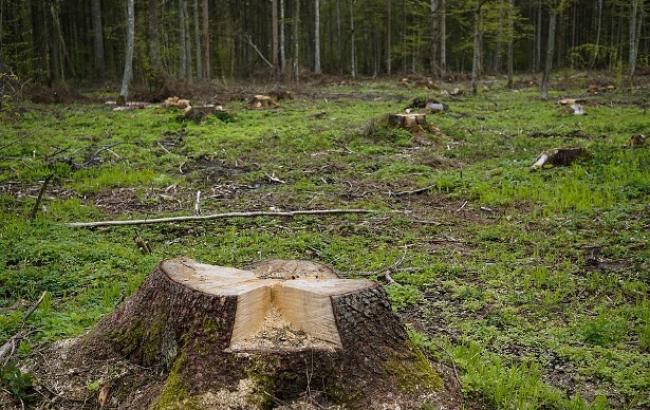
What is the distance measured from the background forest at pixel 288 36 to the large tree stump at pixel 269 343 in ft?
62.3

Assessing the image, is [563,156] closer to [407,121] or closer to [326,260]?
[407,121]

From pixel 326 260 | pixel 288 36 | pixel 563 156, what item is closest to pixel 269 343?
pixel 326 260

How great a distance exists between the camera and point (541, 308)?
5328 mm

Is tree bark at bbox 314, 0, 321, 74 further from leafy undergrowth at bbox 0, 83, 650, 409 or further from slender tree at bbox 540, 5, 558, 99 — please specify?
leafy undergrowth at bbox 0, 83, 650, 409

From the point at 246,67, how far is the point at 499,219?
3527 cm

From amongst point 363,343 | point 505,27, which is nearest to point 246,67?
point 505,27

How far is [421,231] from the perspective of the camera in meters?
7.81

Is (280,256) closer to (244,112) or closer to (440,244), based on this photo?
(440,244)

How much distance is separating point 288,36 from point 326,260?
145 feet

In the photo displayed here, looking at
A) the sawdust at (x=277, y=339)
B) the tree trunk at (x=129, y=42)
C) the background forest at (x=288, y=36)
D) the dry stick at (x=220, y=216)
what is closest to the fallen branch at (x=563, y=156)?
the dry stick at (x=220, y=216)

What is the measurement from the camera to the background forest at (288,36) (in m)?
26.4

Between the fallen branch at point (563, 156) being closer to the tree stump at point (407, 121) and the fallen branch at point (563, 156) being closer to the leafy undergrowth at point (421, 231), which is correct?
the leafy undergrowth at point (421, 231)

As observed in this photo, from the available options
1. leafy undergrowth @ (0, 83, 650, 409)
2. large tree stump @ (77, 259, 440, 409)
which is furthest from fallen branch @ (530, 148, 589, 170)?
large tree stump @ (77, 259, 440, 409)

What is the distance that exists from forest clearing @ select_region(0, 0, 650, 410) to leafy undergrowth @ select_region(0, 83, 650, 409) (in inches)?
1.3
